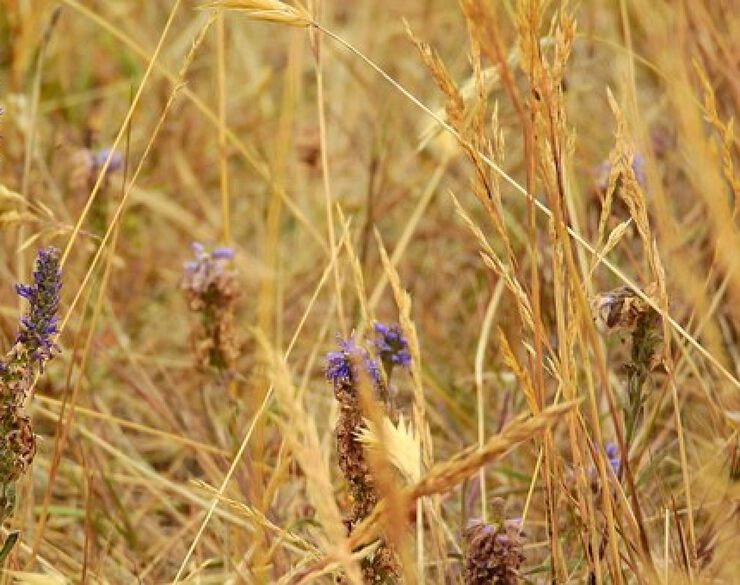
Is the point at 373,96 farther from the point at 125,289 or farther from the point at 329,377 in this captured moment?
the point at 329,377

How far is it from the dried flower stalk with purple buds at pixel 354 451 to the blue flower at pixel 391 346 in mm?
186

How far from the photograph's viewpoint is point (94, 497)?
174 centimetres

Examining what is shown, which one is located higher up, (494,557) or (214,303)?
(214,303)

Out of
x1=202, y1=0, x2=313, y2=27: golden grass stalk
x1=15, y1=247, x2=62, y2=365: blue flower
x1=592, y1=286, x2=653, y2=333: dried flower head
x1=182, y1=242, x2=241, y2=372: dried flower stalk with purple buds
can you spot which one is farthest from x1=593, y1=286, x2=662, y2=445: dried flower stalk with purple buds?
x1=182, y1=242, x2=241, y2=372: dried flower stalk with purple buds

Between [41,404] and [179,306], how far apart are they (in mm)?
628

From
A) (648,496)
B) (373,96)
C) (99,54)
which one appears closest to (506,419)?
(648,496)

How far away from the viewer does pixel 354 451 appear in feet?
3.79

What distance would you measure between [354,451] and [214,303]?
0.70m

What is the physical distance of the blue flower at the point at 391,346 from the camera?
4.49 ft

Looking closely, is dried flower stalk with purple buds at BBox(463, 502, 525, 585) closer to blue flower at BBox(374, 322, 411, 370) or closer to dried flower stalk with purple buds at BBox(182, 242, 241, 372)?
blue flower at BBox(374, 322, 411, 370)

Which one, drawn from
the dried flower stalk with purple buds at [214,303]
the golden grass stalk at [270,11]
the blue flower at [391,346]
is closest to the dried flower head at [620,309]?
the blue flower at [391,346]

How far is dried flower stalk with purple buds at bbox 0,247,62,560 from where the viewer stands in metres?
1.09

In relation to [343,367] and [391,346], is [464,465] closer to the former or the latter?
[343,367]

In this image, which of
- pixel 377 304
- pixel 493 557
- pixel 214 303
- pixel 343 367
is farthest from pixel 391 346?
pixel 377 304
